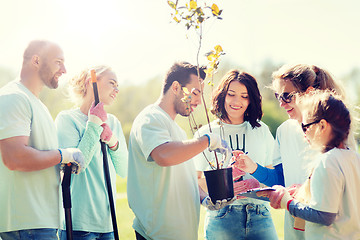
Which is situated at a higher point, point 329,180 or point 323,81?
point 323,81

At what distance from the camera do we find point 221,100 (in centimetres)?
280

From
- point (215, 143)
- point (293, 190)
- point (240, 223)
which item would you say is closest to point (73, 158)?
point (215, 143)

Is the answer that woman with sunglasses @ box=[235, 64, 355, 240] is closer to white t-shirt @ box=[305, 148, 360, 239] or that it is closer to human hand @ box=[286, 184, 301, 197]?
human hand @ box=[286, 184, 301, 197]

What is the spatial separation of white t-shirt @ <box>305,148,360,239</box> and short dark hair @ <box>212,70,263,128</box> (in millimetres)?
948

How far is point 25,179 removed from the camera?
2.09m

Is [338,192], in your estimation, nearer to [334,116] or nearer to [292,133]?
[334,116]

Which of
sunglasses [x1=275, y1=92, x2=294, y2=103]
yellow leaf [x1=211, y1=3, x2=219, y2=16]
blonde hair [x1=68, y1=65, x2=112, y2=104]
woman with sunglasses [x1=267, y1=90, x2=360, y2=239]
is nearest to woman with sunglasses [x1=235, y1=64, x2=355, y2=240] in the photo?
sunglasses [x1=275, y1=92, x2=294, y2=103]

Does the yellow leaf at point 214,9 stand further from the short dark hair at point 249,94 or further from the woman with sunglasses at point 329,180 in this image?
the short dark hair at point 249,94

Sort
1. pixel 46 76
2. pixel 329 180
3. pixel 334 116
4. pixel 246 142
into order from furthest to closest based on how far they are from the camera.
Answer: pixel 246 142
pixel 46 76
pixel 334 116
pixel 329 180

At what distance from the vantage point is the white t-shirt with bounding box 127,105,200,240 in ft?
7.19

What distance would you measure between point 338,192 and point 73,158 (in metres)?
1.36

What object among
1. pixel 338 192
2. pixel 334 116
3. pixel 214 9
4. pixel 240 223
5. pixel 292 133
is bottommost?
pixel 240 223

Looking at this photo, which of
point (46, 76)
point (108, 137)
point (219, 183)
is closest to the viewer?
point (219, 183)

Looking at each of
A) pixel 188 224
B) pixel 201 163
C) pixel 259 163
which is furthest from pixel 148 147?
pixel 259 163
